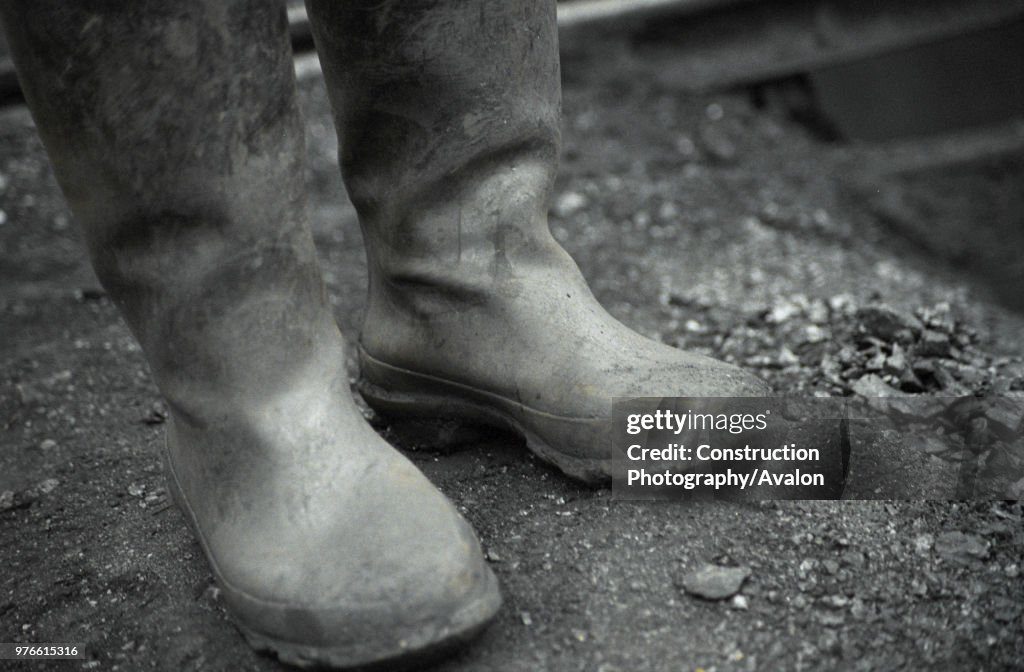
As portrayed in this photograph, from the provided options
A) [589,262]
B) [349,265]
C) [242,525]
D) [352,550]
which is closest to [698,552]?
[352,550]

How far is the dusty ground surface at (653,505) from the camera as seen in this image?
3.10 feet

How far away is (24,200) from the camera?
222 cm

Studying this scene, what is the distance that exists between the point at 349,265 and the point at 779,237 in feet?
3.34

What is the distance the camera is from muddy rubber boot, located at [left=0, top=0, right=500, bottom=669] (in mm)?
840

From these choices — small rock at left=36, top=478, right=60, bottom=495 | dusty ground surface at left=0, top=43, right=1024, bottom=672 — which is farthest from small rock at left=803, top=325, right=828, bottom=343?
small rock at left=36, top=478, right=60, bottom=495

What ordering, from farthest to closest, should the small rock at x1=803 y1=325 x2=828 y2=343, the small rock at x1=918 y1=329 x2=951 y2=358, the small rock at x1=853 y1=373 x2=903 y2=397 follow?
the small rock at x1=803 y1=325 x2=828 y2=343 < the small rock at x1=918 y1=329 x2=951 y2=358 < the small rock at x1=853 y1=373 x2=903 y2=397

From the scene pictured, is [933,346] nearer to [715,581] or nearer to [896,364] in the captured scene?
[896,364]

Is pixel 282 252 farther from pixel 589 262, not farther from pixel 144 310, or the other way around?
pixel 589 262

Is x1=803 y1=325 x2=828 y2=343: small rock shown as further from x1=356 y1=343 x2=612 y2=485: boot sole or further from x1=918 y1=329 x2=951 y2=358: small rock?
x1=356 y1=343 x2=612 y2=485: boot sole

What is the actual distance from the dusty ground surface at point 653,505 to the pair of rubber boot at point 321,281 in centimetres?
10

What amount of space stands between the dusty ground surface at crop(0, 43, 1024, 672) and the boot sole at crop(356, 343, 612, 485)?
4 centimetres

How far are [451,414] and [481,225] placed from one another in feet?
0.83

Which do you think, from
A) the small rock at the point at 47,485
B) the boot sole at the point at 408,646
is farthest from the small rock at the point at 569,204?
the boot sole at the point at 408,646

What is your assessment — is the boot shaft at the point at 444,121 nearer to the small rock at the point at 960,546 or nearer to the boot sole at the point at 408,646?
the boot sole at the point at 408,646
